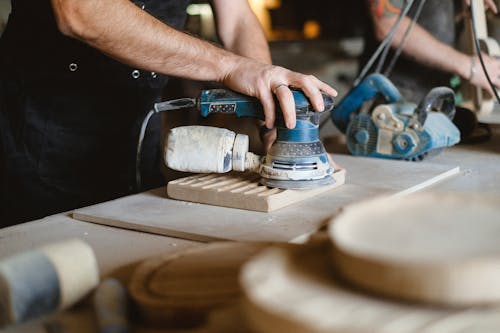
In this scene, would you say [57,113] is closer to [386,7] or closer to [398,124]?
[398,124]

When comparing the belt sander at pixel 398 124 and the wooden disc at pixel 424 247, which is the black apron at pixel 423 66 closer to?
the belt sander at pixel 398 124

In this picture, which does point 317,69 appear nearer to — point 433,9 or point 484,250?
point 433,9

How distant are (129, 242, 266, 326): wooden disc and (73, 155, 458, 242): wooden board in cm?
27

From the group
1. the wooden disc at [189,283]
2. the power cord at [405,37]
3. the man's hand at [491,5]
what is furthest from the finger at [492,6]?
the wooden disc at [189,283]

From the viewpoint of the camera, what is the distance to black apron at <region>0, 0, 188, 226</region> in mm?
2105

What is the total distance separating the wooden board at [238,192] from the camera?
5.40 ft

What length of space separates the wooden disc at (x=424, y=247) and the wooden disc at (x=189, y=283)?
0.21 metres

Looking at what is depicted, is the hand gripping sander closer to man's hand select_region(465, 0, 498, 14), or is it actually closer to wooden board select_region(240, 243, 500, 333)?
wooden board select_region(240, 243, 500, 333)

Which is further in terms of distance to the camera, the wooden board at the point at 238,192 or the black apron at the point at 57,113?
the black apron at the point at 57,113

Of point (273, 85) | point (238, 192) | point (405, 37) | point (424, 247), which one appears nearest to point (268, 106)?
point (273, 85)

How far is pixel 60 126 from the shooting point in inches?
84.8

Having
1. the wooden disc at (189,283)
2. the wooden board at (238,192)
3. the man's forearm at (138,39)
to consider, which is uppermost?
the man's forearm at (138,39)

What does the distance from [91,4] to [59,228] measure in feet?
1.80

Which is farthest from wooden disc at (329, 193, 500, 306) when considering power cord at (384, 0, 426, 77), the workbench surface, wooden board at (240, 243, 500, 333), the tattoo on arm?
the tattoo on arm
